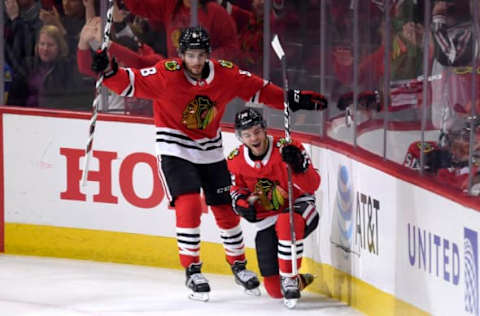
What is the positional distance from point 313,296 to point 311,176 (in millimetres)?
667

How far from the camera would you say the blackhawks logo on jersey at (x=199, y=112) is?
6.14 m

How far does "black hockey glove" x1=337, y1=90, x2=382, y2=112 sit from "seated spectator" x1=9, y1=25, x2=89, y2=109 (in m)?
1.76

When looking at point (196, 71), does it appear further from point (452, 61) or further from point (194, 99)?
point (452, 61)

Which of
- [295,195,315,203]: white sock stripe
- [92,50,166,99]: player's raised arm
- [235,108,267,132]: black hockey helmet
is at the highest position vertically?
[92,50,166,99]: player's raised arm

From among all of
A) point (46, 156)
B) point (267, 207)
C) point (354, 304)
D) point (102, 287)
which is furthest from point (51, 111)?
point (354, 304)

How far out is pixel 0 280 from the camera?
672cm

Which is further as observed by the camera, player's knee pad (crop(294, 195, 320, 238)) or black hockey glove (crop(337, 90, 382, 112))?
player's knee pad (crop(294, 195, 320, 238))

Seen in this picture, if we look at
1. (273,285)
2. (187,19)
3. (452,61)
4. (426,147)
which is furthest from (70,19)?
(452,61)

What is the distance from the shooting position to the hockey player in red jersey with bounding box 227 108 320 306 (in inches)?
233

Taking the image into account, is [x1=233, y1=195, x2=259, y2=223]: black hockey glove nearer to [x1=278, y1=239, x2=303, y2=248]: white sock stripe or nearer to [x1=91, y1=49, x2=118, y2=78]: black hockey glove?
[x1=278, y1=239, x2=303, y2=248]: white sock stripe

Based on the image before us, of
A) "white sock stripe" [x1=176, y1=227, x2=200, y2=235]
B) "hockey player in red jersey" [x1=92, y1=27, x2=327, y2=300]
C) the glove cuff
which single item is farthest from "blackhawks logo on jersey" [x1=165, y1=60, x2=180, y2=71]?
"white sock stripe" [x1=176, y1=227, x2=200, y2=235]

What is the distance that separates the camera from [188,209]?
20.1 feet

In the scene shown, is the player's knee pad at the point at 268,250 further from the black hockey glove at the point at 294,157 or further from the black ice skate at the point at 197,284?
the black hockey glove at the point at 294,157

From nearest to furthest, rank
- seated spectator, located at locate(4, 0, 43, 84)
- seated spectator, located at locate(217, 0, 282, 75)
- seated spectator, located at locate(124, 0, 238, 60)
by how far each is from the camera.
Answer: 1. seated spectator, located at locate(217, 0, 282, 75)
2. seated spectator, located at locate(124, 0, 238, 60)
3. seated spectator, located at locate(4, 0, 43, 84)
